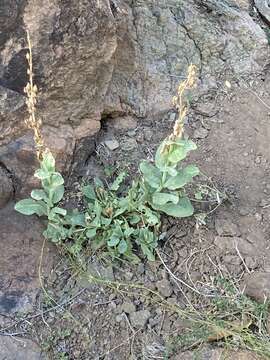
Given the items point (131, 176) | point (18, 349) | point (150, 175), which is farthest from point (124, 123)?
point (18, 349)

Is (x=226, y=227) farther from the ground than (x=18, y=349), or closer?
farther from the ground

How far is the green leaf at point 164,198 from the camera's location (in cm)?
286

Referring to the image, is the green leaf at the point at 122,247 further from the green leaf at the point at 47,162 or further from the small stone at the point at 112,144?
the small stone at the point at 112,144

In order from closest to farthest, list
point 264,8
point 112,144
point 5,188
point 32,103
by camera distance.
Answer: point 32,103
point 5,188
point 112,144
point 264,8

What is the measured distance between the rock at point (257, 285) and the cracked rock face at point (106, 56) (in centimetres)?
102

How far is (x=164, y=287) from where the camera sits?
2.93 metres

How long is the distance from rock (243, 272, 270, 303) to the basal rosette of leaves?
395 mm

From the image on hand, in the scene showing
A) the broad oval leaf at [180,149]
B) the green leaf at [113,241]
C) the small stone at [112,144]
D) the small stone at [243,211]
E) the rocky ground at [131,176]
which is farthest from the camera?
the small stone at [112,144]

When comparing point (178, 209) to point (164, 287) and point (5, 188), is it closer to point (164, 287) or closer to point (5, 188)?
point (164, 287)

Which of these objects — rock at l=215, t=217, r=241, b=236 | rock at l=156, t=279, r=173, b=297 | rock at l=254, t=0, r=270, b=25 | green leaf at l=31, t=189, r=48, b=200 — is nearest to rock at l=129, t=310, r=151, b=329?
rock at l=156, t=279, r=173, b=297

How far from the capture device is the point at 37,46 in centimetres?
291

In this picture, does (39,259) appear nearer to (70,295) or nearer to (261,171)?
(70,295)

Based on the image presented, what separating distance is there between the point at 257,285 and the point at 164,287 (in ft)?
1.35

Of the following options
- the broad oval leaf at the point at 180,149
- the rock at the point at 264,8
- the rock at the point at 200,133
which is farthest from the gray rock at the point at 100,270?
the rock at the point at 264,8
